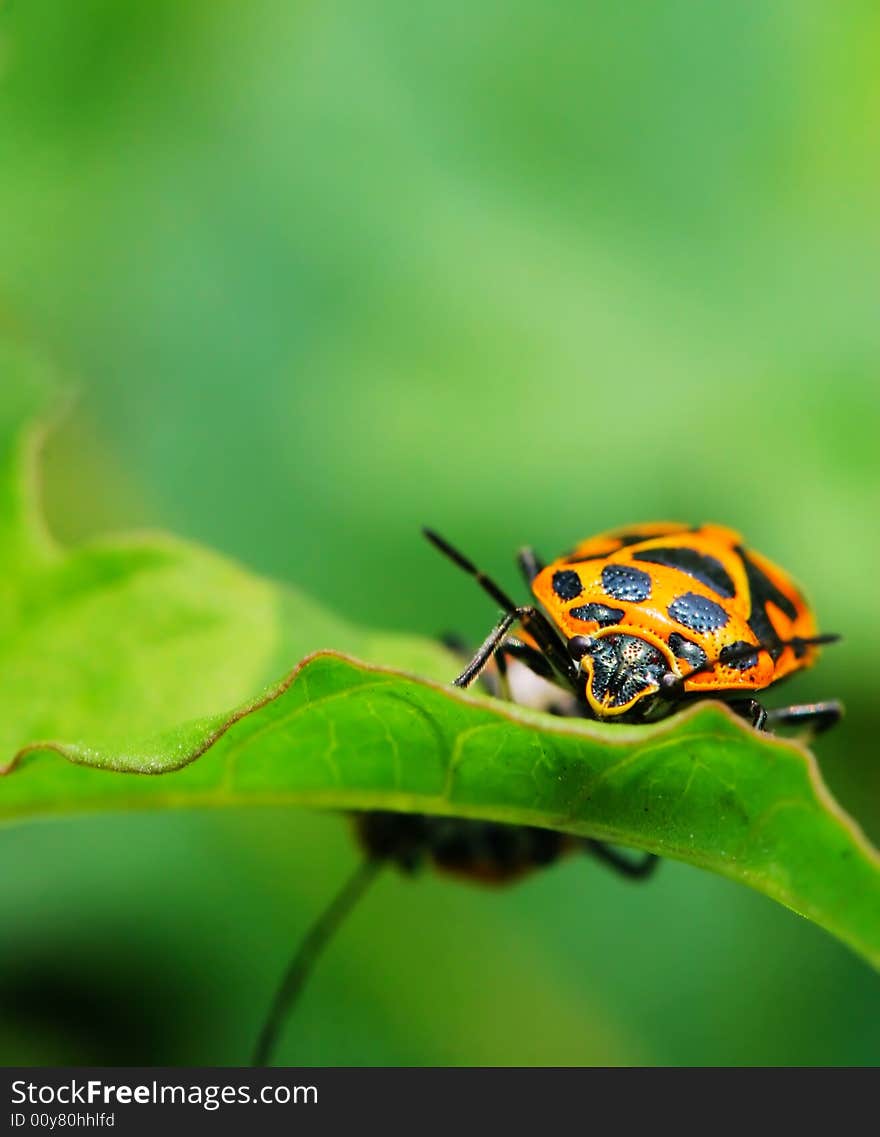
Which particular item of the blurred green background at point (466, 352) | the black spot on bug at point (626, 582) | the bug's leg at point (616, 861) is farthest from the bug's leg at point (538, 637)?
the blurred green background at point (466, 352)

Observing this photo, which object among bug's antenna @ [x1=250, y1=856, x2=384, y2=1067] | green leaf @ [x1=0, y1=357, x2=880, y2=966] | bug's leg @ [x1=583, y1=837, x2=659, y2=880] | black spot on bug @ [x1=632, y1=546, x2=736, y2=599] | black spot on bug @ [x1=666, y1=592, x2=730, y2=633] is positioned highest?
black spot on bug @ [x1=632, y1=546, x2=736, y2=599]

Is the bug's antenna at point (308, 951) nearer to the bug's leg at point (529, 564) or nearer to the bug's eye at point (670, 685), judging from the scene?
the bug's leg at point (529, 564)

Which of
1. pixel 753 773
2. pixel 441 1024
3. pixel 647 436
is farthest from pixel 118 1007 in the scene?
pixel 647 436

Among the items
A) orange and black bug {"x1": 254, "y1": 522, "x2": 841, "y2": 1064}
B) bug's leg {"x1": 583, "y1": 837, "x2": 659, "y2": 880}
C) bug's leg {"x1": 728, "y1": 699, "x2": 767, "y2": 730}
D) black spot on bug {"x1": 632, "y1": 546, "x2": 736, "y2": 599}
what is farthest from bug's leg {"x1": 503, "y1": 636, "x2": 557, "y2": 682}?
bug's leg {"x1": 583, "y1": 837, "x2": 659, "y2": 880}

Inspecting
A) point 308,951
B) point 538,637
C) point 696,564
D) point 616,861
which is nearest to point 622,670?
point 538,637

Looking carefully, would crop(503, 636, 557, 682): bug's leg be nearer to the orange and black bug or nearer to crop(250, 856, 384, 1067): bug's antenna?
the orange and black bug

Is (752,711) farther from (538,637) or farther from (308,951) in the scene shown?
(308,951)

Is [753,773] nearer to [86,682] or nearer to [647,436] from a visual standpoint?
[86,682]
